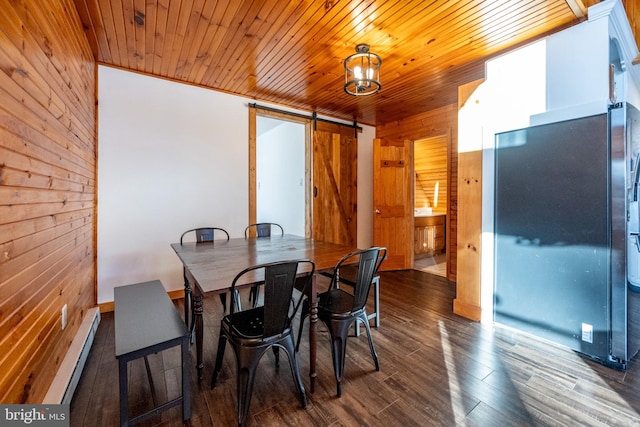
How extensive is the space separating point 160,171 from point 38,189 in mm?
1886

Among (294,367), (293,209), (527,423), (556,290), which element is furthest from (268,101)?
(527,423)

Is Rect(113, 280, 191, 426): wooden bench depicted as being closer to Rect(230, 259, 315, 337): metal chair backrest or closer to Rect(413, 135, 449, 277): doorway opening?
Rect(230, 259, 315, 337): metal chair backrest

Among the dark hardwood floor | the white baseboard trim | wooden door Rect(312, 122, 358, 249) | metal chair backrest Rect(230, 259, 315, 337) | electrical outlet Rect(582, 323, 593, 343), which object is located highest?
A: wooden door Rect(312, 122, 358, 249)

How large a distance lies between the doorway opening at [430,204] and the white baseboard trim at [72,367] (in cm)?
436

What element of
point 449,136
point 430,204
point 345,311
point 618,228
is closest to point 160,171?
point 345,311

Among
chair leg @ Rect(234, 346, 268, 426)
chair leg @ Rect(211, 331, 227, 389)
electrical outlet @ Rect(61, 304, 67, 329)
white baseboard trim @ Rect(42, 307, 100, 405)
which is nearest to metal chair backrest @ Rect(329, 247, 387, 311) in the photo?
chair leg @ Rect(234, 346, 268, 426)

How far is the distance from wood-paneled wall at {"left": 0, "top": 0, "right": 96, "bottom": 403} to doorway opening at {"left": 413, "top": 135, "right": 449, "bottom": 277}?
4.53 meters

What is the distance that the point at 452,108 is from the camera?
408 centimetres

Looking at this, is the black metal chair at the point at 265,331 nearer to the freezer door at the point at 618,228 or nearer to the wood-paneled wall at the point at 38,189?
the wood-paneled wall at the point at 38,189

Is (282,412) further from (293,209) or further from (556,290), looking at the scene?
(293,209)

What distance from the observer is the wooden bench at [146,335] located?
4.21 ft

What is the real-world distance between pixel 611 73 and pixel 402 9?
5.32 ft

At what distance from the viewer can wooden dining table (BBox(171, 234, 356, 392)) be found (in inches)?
62.1

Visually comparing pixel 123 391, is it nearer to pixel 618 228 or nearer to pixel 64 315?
pixel 64 315
